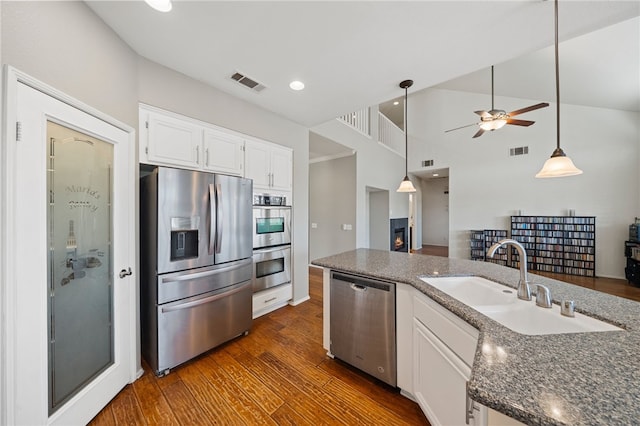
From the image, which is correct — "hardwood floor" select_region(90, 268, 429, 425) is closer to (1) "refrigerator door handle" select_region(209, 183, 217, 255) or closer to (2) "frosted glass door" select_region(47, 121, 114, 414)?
(2) "frosted glass door" select_region(47, 121, 114, 414)

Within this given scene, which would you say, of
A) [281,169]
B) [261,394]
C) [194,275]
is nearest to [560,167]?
[261,394]

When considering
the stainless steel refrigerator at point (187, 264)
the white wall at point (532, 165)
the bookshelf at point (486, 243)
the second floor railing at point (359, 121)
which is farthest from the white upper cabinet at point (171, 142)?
the bookshelf at point (486, 243)

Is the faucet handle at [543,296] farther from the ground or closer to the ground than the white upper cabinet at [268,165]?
closer to the ground

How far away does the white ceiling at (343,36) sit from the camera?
151cm

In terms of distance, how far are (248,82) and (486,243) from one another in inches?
263

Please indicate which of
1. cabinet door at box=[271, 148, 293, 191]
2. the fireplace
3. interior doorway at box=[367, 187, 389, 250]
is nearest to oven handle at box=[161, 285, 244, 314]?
cabinet door at box=[271, 148, 293, 191]

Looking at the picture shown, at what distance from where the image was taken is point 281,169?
127 inches

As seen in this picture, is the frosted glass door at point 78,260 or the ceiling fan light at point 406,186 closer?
the frosted glass door at point 78,260

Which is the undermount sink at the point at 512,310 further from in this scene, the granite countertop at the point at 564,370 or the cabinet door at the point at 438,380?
the cabinet door at the point at 438,380

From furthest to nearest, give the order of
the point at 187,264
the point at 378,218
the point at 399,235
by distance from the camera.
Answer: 1. the point at 399,235
2. the point at 378,218
3. the point at 187,264

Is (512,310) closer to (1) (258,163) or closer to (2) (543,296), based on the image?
(2) (543,296)

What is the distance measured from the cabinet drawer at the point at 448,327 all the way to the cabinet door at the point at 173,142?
2408 millimetres

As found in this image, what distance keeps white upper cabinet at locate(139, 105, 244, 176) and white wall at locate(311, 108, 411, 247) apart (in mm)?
1696

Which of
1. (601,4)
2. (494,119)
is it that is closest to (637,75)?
(494,119)
